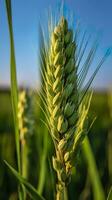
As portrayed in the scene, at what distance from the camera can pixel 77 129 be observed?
35.6 inches

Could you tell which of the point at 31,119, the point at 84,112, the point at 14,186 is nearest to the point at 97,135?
the point at 14,186

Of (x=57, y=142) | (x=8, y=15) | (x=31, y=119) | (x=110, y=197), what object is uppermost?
(x=8, y=15)

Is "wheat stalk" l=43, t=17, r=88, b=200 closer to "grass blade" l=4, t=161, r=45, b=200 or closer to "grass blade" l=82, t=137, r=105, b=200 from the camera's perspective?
"grass blade" l=4, t=161, r=45, b=200

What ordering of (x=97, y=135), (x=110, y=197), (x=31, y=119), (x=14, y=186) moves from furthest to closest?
(x=97, y=135) → (x=14, y=186) → (x=31, y=119) → (x=110, y=197)

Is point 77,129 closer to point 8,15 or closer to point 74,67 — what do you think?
point 74,67

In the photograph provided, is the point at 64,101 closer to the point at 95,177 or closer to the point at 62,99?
the point at 62,99

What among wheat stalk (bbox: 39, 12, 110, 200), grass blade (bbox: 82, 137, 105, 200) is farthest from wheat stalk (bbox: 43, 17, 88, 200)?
grass blade (bbox: 82, 137, 105, 200)

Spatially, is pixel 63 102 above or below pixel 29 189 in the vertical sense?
above

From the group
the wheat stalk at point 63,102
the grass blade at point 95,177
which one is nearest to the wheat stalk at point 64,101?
the wheat stalk at point 63,102

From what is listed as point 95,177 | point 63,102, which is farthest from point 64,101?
point 95,177

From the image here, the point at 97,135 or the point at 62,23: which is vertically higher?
the point at 62,23

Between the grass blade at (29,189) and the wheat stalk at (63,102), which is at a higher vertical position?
the wheat stalk at (63,102)

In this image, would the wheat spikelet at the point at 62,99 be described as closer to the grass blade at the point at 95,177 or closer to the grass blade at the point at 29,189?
the grass blade at the point at 29,189

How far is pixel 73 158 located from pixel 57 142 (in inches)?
2.1
